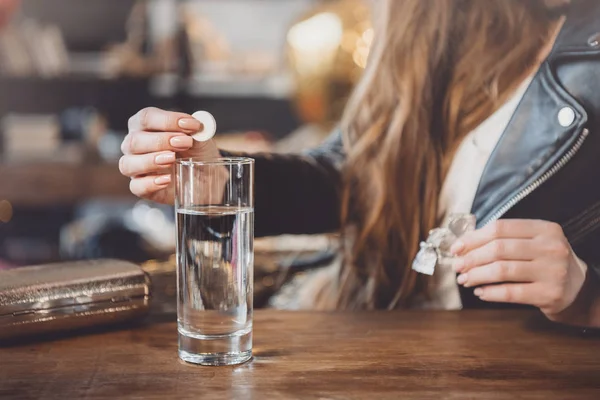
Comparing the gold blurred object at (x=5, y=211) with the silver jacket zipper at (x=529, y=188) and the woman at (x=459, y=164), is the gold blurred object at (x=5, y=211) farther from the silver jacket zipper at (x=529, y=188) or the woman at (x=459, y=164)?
the silver jacket zipper at (x=529, y=188)

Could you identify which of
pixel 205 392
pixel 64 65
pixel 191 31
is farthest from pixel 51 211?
pixel 205 392

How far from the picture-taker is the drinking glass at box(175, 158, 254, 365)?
31.6 inches

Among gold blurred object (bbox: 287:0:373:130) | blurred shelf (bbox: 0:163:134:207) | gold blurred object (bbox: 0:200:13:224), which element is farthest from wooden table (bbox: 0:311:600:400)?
gold blurred object (bbox: 0:200:13:224)

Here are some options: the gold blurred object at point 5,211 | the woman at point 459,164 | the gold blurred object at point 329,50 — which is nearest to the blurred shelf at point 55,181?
the gold blurred object at point 5,211

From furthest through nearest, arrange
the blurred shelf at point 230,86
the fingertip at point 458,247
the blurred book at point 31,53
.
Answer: the blurred shelf at point 230,86, the blurred book at point 31,53, the fingertip at point 458,247

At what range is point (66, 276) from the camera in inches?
35.8

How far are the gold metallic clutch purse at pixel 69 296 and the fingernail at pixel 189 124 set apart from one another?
0.20 m

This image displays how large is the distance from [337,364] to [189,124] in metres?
0.31

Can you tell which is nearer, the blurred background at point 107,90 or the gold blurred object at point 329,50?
the gold blurred object at point 329,50

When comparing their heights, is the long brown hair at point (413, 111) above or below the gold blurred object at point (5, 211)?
above

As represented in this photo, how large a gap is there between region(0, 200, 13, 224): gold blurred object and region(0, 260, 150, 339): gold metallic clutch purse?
306 centimetres

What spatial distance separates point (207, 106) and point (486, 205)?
127 inches

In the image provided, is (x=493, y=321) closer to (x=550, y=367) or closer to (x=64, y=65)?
(x=550, y=367)

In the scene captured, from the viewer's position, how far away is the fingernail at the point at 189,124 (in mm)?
867
